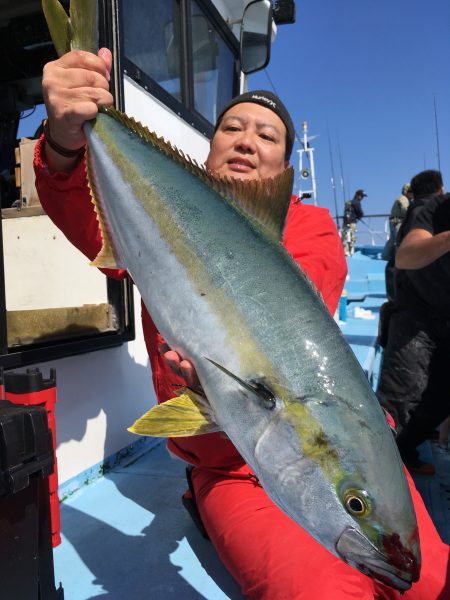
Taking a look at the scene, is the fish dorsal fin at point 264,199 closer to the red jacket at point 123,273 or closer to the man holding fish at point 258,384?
the man holding fish at point 258,384

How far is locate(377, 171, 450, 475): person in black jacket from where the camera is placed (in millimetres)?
2984

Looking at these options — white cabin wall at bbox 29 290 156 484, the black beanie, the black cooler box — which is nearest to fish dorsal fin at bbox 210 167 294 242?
the black cooler box

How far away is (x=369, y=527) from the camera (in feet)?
3.07

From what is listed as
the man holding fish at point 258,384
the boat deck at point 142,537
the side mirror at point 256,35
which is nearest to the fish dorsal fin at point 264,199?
the man holding fish at point 258,384

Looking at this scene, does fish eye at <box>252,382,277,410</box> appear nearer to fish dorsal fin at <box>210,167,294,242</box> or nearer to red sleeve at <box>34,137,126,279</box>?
fish dorsal fin at <box>210,167,294,242</box>

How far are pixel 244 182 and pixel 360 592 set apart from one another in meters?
1.22

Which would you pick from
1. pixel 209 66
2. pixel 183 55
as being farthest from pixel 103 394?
pixel 209 66

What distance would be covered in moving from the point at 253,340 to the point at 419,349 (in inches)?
96.4

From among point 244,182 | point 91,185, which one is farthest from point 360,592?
point 91,185

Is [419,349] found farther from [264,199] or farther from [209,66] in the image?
[209,66]

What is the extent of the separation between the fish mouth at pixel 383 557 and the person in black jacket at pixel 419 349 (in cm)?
226

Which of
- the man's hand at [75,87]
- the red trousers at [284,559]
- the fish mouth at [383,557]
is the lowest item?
the red trousers at [284,559]

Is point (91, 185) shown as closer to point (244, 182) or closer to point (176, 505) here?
point (244, 182)

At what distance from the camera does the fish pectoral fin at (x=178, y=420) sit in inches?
42.6
